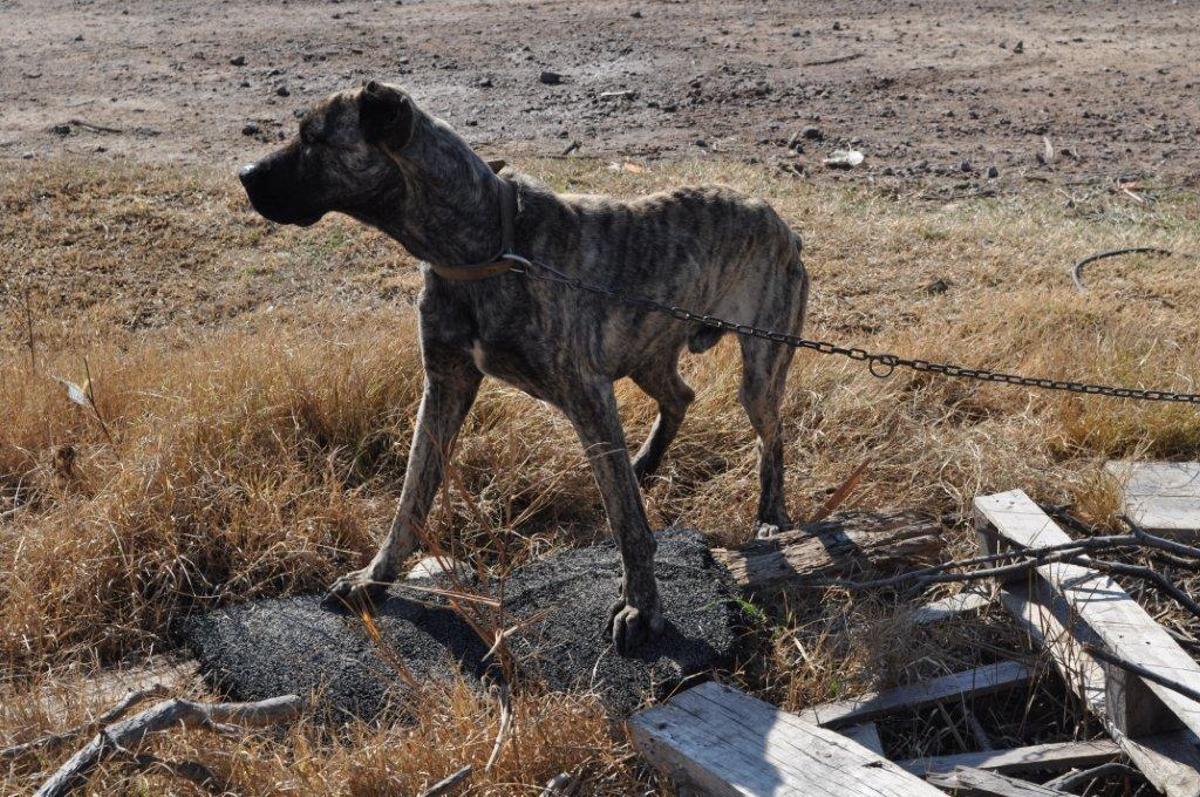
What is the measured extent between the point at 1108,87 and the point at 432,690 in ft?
33.0

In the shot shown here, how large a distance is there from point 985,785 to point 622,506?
135 cm

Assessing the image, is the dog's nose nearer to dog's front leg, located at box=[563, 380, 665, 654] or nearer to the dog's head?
the dog's head

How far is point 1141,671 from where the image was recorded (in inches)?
141

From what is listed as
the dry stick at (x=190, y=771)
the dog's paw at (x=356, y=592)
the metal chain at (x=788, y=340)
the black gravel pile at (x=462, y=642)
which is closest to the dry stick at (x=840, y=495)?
the black gravel pile at (x=462, y=642)

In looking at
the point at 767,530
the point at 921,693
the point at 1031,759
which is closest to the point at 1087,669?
the point at 1031,759

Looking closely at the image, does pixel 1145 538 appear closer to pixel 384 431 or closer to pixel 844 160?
pixel 384 431

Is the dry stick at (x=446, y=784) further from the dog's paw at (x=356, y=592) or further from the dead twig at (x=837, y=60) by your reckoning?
the dead twig at (x=837, y=60)

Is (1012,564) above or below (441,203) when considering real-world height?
below

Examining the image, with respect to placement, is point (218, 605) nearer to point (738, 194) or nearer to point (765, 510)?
point (765, 510)

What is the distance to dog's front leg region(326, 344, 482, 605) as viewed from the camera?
4391mm

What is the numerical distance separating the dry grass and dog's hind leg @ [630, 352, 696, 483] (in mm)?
102

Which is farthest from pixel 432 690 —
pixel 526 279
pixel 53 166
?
pixel 53 166

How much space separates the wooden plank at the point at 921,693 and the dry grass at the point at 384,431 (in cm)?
7

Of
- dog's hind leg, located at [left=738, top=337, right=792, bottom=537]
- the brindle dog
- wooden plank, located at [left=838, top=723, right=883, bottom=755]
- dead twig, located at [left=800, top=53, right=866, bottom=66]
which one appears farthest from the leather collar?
dead twig, located at [left=800, top=53, right=866, bottom=66]
